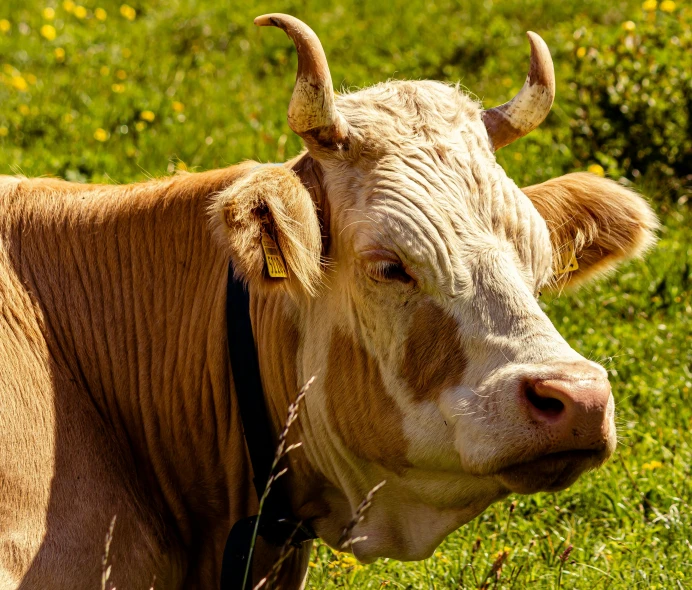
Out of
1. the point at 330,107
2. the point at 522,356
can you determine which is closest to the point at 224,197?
the point at 330,107

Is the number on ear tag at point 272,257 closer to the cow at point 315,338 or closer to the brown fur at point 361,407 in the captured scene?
the cow at point 315,338

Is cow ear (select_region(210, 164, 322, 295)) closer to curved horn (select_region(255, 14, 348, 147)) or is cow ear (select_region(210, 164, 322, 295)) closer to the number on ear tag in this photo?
the number on ear tag

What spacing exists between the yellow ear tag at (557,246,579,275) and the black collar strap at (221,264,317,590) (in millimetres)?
1263

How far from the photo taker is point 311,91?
3.64 metres

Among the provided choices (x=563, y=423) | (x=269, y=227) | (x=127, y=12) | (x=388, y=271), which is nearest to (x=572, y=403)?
(x=563, y=423)

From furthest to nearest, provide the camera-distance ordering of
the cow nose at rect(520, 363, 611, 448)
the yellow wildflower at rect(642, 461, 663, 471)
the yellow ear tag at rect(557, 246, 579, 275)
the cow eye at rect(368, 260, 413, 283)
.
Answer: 1. the yellow wildflower at rect(642, 461, 663, 471)
2. the yellow ear tag at rect(557, 246, 579, 275)
3. the cow eye at rect(368, 260, 413, 283)
4. the cow nose at rect(520, 363, 611, 448)

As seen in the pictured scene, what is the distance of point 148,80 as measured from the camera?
903cm

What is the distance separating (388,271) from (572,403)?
0.77 metres

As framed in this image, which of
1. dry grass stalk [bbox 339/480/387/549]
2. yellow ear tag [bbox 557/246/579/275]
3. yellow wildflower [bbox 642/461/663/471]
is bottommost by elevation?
yellow wildflower [bbox 642/461/663/471]

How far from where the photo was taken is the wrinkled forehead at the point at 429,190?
3.58 metres

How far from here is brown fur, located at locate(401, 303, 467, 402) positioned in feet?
11.6

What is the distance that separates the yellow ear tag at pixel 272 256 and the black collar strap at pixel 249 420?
0.34 meters

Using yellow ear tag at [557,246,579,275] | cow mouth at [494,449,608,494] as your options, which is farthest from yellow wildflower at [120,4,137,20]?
cow mouth at [494,449,608,494]

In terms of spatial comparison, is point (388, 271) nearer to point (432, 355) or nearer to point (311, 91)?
point (432, 355)
